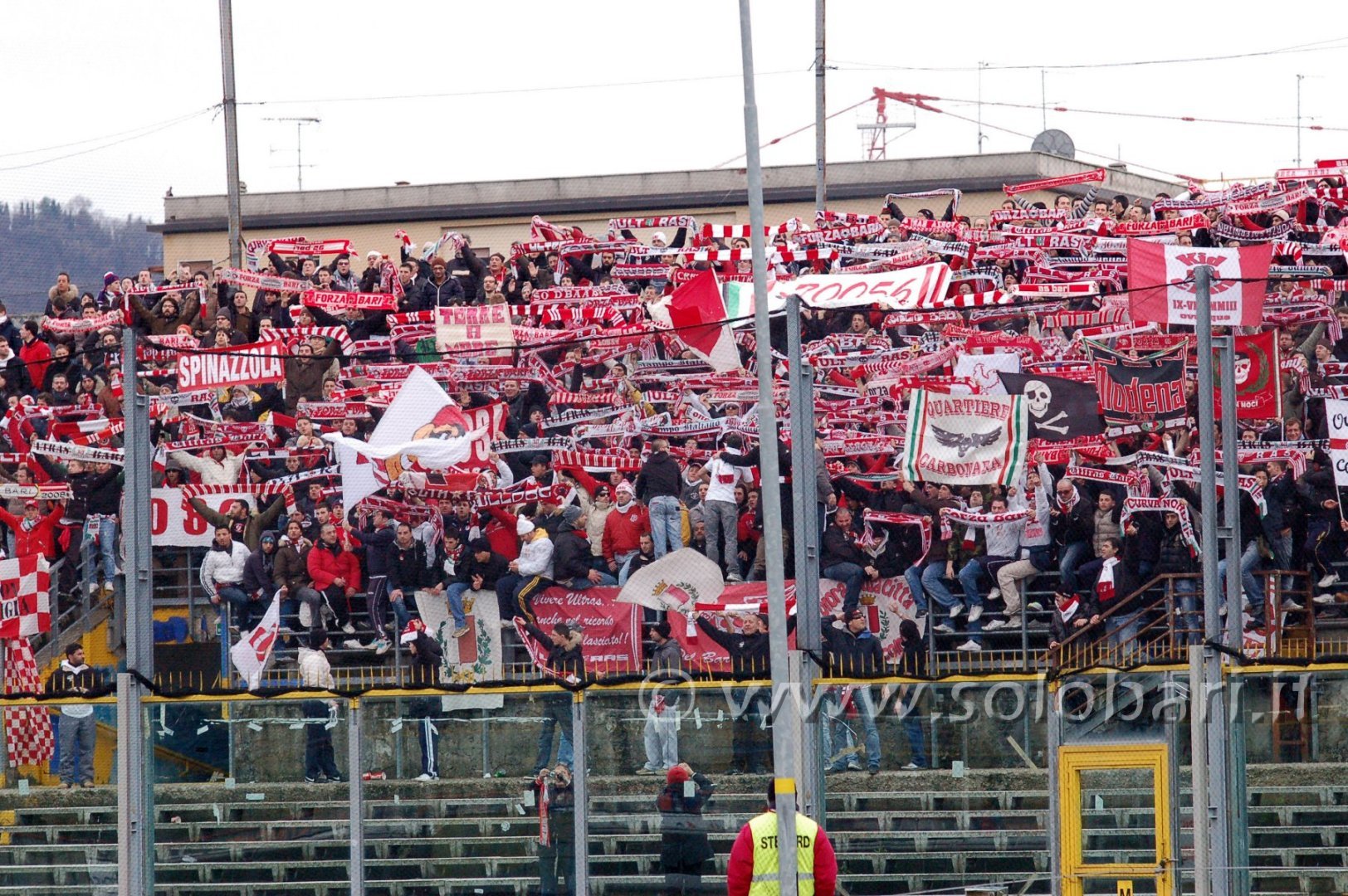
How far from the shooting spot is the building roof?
134 feet

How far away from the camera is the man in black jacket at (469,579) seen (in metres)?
19.8

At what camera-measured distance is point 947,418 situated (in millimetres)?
17672

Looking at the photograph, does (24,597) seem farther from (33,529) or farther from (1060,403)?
(1060,403)

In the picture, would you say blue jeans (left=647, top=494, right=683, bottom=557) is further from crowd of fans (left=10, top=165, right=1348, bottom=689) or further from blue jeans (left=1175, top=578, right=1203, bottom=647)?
blue jeans (left=1175, top=578, right=1203, bottom=647)

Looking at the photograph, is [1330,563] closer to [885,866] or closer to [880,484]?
[880,484]

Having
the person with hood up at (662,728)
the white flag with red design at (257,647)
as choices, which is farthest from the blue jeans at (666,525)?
the person with hood up at (662,728)

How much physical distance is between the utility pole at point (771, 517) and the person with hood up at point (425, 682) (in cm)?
343

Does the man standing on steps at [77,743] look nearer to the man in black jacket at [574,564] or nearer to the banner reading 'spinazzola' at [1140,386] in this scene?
the man in black jacket at [574,564]

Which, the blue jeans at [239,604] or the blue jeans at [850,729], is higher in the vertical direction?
the blue jeans at [239,604]

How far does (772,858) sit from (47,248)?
2112 cm

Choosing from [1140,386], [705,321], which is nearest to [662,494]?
[705,321]

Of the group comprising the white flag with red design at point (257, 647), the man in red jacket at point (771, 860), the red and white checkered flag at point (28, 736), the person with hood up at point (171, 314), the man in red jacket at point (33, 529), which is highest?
the person with hood up at point (171, 314)

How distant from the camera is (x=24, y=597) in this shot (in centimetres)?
2020

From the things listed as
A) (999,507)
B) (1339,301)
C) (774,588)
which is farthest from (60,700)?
(1339,301)
